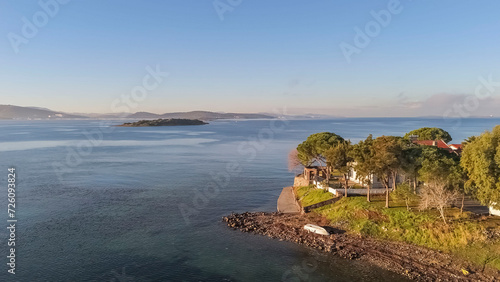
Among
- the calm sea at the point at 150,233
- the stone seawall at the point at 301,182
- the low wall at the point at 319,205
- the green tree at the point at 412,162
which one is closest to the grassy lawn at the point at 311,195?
the low wall at the point at 319,205

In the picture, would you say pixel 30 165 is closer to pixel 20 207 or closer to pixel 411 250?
pixel 20 207

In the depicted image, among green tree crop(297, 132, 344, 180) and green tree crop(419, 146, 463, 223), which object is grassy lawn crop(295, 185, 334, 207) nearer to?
green tree crop(297, 132, 344, 180)

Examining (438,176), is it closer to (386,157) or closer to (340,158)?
(386,157)

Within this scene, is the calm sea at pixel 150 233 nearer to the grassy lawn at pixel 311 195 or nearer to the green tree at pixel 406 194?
the grassy lawn at pixel 311 195

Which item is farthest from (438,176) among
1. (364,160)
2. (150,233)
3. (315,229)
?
(150,233)

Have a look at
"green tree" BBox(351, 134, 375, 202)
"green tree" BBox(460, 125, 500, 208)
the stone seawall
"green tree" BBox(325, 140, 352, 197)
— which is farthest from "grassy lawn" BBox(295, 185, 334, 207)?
"green tree" BBox(460, 125, 500, 208)

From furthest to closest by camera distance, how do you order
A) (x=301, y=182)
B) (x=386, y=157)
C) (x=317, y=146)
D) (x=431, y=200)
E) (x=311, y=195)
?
(x=301, y=182), (x=317, y=146), (x=311, y=195), (x=386, y=157), (x=431, y=200)

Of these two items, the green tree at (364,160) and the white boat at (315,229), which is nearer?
the white boat at (315,229)
